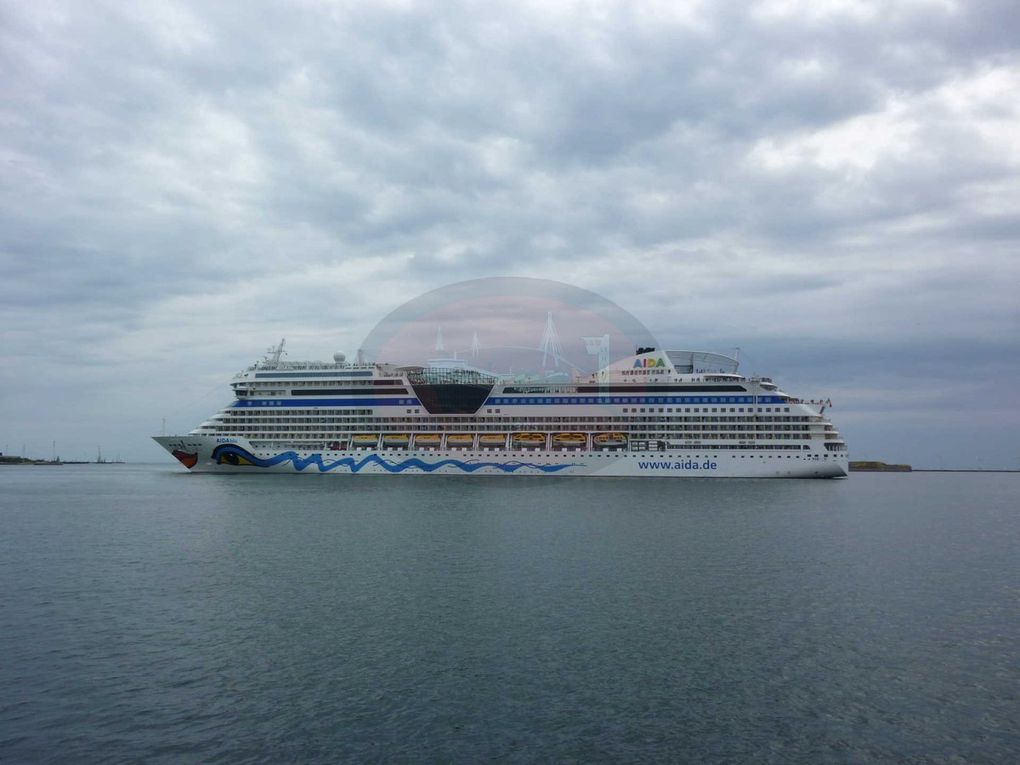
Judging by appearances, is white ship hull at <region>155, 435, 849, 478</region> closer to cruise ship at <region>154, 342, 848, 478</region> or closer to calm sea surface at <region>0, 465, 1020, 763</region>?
cruise ship at <region>154, 342, 848, 478</region>

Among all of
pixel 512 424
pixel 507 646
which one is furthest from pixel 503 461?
pixel 507 646

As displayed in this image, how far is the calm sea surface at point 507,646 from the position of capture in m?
12.3

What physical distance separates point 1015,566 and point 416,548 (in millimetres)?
24241

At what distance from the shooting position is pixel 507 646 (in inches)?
679

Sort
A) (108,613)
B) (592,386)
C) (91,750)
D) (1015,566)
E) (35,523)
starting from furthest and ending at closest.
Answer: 1. (592,386)
2. (35,523)
3. (1015,566)
4. (108,613)
5. (91,750)

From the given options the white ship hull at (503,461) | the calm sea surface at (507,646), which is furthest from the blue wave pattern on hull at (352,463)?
the calm sea surface at (507,646)

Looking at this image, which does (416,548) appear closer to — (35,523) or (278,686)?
(278,686)

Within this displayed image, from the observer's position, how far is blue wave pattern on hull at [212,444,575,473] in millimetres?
83000

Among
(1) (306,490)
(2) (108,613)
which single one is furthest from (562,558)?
(1) (306,490)

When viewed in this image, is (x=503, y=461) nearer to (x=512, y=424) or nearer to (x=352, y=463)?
(x=512, y=424)

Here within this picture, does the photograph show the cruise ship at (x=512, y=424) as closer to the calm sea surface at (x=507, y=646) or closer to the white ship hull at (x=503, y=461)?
the white ship hull at (x=503, y=461)

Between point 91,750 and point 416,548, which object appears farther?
point 416,548

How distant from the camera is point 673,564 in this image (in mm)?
27672

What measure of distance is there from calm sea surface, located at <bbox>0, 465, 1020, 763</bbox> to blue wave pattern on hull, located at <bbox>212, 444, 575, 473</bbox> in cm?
4600
